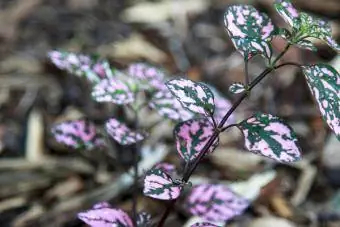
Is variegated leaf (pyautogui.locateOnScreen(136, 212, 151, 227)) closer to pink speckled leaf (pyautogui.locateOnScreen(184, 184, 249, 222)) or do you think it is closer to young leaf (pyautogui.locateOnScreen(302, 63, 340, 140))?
pink speckled leaf (pyautogui.locateOnScreen(184, 184, 249, 222))

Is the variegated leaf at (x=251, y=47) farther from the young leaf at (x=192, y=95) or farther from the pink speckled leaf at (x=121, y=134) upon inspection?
the pink speckled leaf at (x=121, y=134)

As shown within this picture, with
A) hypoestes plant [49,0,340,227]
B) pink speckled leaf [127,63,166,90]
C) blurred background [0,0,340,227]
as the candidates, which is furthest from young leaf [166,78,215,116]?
blurred background [0,0,340,227]

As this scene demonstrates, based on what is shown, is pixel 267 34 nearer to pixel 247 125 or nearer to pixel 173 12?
pixel 247 125

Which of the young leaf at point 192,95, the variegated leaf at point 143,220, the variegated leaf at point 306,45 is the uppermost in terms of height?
the variegated leaf at point 306,45

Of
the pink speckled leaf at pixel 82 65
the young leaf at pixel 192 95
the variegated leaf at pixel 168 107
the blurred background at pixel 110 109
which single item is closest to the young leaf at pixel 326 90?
the young leaf at pixel 192 95

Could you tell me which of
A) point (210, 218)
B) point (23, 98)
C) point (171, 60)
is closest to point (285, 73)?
point (171, 60)

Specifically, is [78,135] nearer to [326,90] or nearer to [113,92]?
[113,92]

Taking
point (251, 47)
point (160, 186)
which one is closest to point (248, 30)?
point (251, 47)
